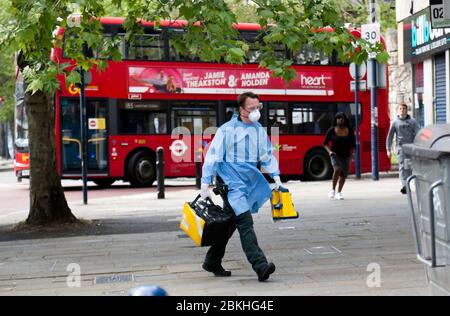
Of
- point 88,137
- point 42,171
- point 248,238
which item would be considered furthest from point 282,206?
point 88,137

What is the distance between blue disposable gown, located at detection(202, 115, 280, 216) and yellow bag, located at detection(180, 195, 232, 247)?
19 centimetres

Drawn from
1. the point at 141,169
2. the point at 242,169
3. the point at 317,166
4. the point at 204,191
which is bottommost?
the point at 317,166

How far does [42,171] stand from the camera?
36.6 feet

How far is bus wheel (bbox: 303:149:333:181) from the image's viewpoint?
2103 cm

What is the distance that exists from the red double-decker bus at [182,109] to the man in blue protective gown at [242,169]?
11901 millimetres

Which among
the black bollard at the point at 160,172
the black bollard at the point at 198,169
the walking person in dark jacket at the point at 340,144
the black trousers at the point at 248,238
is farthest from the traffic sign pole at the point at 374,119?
the black trousers at the point at 248,238

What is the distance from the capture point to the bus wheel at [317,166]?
2103 centimetres

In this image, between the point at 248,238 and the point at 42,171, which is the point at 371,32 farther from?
the point at 248,238

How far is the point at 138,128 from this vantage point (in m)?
19.8

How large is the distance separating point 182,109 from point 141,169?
1.92 meters

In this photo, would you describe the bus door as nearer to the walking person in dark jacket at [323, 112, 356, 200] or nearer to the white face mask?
the walking person in dark jacket at [323, 112, 356, 200]

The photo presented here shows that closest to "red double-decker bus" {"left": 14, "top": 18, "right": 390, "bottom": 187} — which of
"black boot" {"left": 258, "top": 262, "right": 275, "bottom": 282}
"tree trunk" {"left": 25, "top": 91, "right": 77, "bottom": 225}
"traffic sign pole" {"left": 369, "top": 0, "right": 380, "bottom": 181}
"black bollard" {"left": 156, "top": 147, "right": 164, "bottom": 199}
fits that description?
"traffic sign pole" {"left": 369, "top": 0, "right": 380, "bottom": 181}

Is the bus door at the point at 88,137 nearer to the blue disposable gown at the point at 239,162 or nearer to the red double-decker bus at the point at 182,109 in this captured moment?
the red double-decker bus at the point at 182,109
